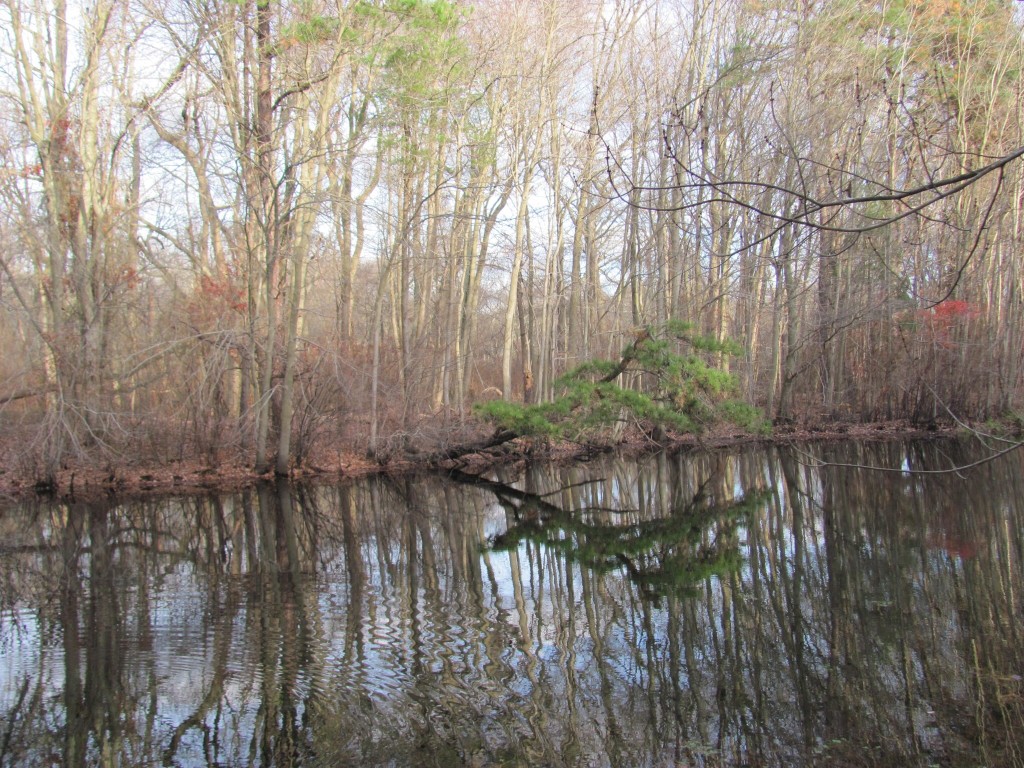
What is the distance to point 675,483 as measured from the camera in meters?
13.5

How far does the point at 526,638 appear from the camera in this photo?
18.7ft

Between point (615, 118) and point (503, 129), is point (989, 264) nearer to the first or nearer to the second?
point (615, 118)

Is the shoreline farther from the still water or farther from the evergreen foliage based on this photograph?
the still water

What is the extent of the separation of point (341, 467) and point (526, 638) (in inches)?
404

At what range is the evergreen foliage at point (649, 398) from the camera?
14.3 metres

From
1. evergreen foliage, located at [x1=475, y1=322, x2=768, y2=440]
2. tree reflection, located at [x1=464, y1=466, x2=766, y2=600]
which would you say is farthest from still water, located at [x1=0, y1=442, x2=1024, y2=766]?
evergreen foliage, located at [x1=475, y1=322, x2=768, y2=440]

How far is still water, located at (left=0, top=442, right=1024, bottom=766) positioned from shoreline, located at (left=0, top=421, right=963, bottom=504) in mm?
2806

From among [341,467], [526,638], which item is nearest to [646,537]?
[526,638]

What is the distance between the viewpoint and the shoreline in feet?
44.2

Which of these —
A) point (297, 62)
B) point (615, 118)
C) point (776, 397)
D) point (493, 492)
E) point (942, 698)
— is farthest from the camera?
point (776, 397)

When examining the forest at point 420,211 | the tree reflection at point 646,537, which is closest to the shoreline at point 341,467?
the forest at point 420,211

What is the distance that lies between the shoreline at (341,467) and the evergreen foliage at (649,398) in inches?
60.5

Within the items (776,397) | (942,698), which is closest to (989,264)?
(776,397)

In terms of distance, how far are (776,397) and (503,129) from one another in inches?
444
